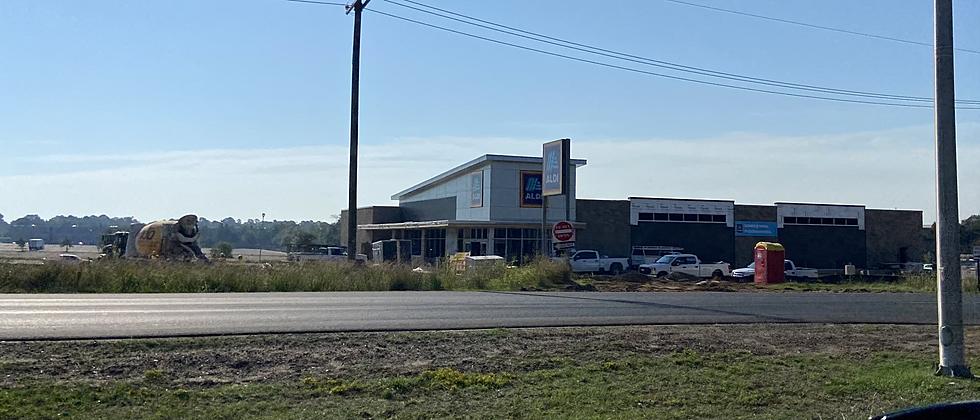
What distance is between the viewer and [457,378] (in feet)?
34.3

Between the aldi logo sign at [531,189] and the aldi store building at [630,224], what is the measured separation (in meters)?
0.06

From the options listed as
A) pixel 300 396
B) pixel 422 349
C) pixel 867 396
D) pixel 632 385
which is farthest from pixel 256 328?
pixel 867 396

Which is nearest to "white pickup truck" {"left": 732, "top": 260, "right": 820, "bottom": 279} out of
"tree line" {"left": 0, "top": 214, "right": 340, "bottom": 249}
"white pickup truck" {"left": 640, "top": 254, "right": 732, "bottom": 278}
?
"white pickup truck" {"left": 640, "top": 254, "right": 732, "bottom": 278}

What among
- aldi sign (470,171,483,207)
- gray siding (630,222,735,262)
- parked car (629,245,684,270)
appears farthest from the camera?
gray siding (630,222,735,262)

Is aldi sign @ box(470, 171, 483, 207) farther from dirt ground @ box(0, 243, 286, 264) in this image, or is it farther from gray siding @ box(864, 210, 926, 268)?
gray siding @ box(864, 210, 926, 268)

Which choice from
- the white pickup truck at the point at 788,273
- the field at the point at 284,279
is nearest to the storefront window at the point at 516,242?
the white pickup truck at the point at 788,273

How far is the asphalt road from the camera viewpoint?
14.6m

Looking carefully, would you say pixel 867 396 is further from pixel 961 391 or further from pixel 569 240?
pixel 569 240

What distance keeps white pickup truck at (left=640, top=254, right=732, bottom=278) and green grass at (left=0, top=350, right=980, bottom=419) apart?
3630cm

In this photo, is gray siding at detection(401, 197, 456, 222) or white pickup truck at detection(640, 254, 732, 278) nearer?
white pickup truck at detection(640, 254, 732, 278)

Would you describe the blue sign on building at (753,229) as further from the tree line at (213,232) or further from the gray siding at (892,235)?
the tree line at (213,232)

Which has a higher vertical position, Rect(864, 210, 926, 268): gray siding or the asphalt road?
Rect(864, 210, 926, 268): gray siding

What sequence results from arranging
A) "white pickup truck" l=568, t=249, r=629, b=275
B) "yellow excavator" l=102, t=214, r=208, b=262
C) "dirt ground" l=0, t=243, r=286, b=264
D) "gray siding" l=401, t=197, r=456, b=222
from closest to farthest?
"dirt ground" l=0, t=243, r=286, b=264 < "yellow excavator" l=102, t=214, r=208, b=262 < "white pickup truck" l=568, t=249, r=629, b=275 < "gray siding" l=401, t=197, r=456, b=222

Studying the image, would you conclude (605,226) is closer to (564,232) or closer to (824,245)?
(824,245)
